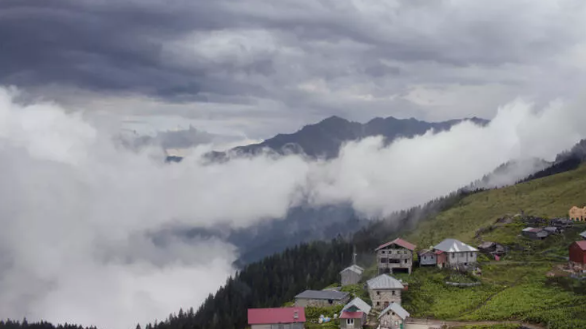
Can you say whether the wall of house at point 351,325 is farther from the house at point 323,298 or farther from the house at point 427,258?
the house at point 427,258

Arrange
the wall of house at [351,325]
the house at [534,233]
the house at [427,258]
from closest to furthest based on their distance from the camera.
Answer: the wall of house at [351,325], the house at [427,258], the house at [534,233]

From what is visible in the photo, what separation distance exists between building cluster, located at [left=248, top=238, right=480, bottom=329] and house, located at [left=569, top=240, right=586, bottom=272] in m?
19.5

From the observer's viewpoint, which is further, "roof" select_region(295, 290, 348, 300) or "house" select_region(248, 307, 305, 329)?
"roof" select_region(295, 290, 348, 300)

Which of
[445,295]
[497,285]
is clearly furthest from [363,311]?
[497,285]

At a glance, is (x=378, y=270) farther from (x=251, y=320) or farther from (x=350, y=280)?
(x=251, y=320)

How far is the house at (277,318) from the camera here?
109 meters

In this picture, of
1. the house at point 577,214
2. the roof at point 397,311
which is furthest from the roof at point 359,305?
the house at point 577,214

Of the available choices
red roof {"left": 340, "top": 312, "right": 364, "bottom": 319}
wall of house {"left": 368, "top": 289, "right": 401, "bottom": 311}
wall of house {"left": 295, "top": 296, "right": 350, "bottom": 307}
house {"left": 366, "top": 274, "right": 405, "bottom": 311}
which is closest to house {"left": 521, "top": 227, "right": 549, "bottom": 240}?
house {"left": 366, "top": 274, "right": 405, "bottom": 311}

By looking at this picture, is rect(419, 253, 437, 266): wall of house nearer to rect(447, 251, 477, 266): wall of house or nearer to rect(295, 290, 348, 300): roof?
rect(447, 251, 477, 266): wall of house

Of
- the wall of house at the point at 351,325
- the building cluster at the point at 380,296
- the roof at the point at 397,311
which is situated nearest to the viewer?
the roof at the point at 397,311

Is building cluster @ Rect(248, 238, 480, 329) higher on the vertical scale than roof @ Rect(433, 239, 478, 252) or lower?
lower

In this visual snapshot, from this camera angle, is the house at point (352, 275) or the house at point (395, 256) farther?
the house at point (352, 275)

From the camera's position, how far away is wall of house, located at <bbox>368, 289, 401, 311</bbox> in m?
114

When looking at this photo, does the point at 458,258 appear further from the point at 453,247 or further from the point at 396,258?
the point at 396,258
